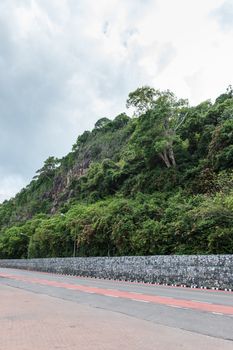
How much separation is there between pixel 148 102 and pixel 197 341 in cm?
3980

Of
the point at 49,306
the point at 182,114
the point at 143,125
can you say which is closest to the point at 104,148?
the point at 182,114

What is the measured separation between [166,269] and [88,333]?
57.7 feet

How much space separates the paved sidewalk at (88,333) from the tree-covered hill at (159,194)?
17919 mm

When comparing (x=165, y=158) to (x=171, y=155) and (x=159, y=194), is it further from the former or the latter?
(x=159, y=194)

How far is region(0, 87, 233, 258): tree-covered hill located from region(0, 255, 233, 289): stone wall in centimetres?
329

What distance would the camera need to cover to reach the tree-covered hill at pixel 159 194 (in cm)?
3030

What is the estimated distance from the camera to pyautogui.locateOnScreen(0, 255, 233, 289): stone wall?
21.3m

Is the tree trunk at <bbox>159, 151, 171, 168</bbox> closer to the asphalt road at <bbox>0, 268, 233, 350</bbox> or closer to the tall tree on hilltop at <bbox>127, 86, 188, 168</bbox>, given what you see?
the tall tree on hilltop at <bbox>127, 86, 188, 168</bbox>

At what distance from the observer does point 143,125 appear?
46562 millimetres

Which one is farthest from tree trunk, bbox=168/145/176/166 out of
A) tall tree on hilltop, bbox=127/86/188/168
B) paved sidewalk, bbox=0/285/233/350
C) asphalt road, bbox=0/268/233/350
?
paved sidewalk, bbox=0/285/233/350

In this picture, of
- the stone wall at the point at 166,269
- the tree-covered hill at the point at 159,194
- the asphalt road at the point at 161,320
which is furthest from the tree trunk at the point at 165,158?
the asphalt road at the point at 161,320

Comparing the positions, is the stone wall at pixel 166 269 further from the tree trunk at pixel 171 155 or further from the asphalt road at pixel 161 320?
the tree trunk at pixel 171 155

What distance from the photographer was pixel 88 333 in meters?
8.59

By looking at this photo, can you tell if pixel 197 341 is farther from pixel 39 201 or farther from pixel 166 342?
pixel 39 201
